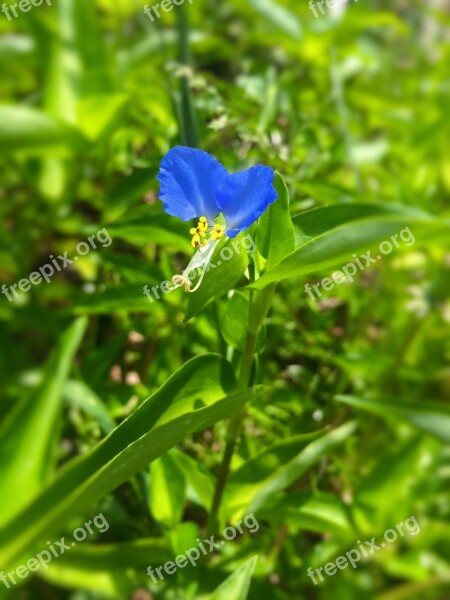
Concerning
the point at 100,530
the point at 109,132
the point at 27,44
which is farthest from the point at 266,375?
the point at 27,44

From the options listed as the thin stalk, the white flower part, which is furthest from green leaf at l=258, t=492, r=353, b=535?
the thin stalk

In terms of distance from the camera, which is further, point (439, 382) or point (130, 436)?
point (439, 382)

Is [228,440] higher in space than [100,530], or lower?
higher

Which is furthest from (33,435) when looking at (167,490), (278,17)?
(278,17)

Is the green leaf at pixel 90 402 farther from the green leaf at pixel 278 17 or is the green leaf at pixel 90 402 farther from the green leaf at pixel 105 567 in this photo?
the green leaf at pixel 278 17

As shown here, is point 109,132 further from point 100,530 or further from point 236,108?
point 100,530

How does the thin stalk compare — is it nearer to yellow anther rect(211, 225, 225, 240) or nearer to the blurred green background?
the blurred green background

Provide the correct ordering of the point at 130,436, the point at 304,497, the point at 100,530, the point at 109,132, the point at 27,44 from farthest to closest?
the point at 27,44
the point at 109,132
the point at 100,530
the point at 304,497
the point at 130,436
